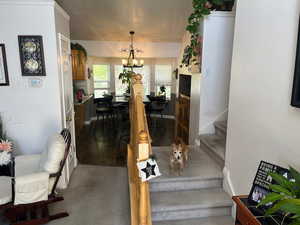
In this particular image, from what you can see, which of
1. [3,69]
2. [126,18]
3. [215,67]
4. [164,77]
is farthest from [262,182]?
[164,77]

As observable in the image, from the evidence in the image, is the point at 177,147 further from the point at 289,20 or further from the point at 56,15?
the point at 56,15

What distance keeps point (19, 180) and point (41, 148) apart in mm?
1086

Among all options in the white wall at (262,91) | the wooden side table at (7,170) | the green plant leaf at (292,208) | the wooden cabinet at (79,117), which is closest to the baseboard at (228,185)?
the white wall at (262,91)

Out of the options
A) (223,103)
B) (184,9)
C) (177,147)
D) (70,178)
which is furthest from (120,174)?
(184,9)

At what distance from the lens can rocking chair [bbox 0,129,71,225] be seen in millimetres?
2318

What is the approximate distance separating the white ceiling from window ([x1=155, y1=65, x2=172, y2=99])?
5.89ft

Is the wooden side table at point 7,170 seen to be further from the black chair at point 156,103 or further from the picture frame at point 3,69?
the black chair at point 156,103

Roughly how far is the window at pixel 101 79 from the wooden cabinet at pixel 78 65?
5.27 ft

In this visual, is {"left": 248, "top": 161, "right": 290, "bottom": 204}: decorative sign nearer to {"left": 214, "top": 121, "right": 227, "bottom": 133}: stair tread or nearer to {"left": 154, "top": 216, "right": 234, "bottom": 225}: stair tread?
{"left": 154, "top": 216, "right": 234, "bottom": 225}: stair tread

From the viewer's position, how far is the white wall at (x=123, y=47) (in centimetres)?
713

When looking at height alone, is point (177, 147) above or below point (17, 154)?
above

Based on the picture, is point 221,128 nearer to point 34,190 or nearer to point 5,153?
point 34,190

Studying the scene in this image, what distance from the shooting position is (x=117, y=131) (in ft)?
21.6

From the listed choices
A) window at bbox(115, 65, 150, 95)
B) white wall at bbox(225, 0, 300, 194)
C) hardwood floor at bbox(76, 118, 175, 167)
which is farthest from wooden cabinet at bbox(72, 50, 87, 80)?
white wall at bbox(225, 0, 300, 194)
